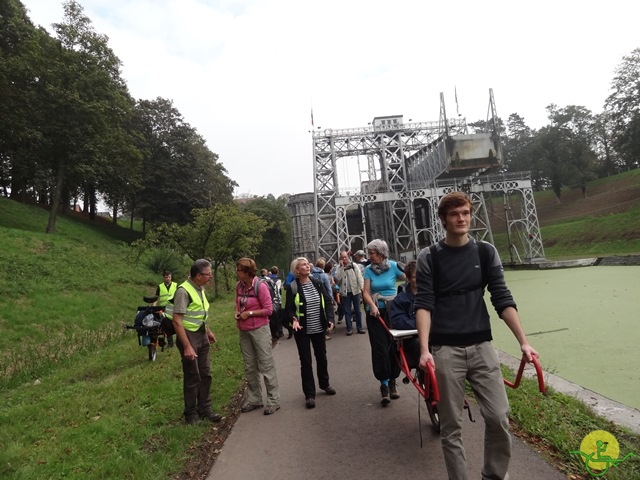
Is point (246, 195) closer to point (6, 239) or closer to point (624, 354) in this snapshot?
point (6, 239)

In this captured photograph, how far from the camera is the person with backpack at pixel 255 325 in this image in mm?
5055

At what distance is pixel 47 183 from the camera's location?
27141mm

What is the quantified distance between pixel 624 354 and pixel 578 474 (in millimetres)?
3656

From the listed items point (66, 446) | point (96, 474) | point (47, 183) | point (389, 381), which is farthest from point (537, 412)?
point (47, 183)

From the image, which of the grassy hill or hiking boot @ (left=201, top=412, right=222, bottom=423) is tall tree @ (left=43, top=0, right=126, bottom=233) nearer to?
hiking boot @ (left=201, top=412, right=222, bottom=423)

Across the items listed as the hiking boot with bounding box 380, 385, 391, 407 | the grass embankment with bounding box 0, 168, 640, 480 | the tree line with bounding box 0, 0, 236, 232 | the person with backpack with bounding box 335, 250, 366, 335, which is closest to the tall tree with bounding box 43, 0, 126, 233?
the tree line with bounding box 0, 0, 236, 232

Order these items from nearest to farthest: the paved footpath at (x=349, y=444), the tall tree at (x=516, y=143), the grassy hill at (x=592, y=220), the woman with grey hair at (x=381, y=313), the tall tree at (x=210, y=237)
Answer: the paved footpath at (x=349, y=444) < the woman with grey hair at (x=381, y=313) < the tall tree at (x=210, y=237) < the grassy hill at (x=592, y=220) < the tall tree at (x=516, y=143)

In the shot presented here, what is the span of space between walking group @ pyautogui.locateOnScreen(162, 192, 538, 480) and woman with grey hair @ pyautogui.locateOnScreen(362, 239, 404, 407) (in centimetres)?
1

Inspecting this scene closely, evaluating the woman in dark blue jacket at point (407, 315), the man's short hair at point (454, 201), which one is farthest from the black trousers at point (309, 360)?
the man's short hair at point (454, 201)

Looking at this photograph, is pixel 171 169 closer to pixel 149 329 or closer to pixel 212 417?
pixel 149 329

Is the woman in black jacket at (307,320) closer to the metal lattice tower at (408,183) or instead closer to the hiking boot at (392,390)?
the hiking boot at (392,390)

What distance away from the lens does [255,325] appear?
16.6 feet

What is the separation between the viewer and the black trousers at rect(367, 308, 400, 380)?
4.73m

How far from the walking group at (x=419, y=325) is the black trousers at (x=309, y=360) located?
1 cm
